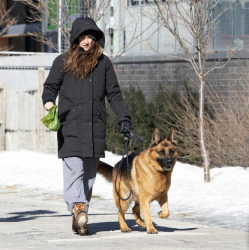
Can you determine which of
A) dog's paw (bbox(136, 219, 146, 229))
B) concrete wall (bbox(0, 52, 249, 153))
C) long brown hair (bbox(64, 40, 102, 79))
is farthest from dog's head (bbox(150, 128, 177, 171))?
concrete wall (bbox(0, 52, 249, 153))

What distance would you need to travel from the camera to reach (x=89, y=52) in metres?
7.07

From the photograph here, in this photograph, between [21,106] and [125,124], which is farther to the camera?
[21,106]

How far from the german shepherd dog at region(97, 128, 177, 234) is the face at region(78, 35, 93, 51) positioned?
43.4 inches

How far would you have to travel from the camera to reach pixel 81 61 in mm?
7020

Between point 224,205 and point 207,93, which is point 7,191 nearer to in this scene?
point 224,205

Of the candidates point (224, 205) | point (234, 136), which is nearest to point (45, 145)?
point (234, 136)

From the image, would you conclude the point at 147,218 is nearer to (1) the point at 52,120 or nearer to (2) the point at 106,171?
(2) the point at 106,171

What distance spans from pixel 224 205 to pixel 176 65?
832 centimetres

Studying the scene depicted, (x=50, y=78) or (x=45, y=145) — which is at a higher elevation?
(x=50, y=78)

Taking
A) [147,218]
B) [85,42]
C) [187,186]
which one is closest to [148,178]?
[147,218]

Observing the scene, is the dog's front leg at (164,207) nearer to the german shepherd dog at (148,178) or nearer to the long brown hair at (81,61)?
the german shepherd dog at (148,178)

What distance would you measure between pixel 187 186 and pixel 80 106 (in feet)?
14.6

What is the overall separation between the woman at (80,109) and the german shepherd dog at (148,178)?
375 mm

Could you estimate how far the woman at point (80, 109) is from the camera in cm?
694
